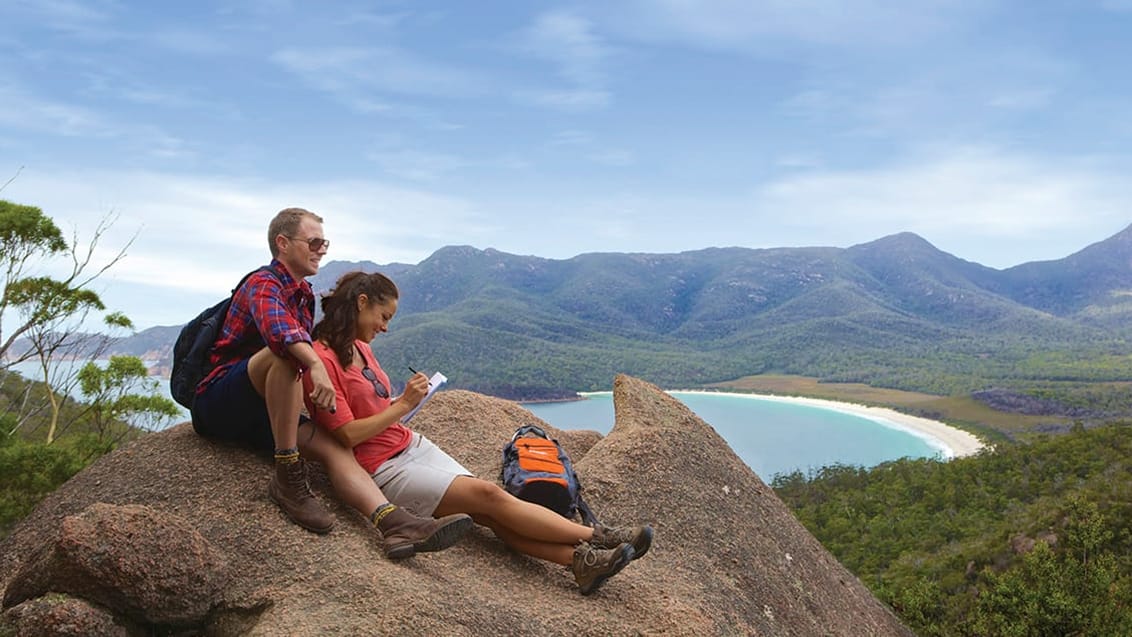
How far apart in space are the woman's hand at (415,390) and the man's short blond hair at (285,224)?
1272 mm

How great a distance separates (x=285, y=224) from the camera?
548 cm

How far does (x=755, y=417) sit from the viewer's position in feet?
461

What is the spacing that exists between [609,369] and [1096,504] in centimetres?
14319

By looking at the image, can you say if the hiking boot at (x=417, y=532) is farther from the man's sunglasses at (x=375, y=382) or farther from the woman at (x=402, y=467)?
the man's sunglasses at (x=375, y=382)

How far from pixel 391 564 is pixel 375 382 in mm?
1299

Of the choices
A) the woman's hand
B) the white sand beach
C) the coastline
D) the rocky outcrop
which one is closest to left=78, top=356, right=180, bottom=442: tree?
the rocky outcrop

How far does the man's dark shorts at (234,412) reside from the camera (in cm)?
556

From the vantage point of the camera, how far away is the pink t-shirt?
550cm

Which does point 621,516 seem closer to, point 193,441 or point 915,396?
point 193,441

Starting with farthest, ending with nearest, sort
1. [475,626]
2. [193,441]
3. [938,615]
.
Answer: [938,615] < [193,441] < [475,626]

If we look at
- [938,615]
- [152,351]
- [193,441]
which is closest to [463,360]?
[152,351]

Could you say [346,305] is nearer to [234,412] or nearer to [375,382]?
[375,382]

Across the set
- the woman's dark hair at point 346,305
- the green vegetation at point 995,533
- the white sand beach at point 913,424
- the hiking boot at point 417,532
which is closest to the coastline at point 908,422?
the white sand beach at point 913,424

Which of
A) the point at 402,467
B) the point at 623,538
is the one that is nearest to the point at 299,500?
the point at 402,467
